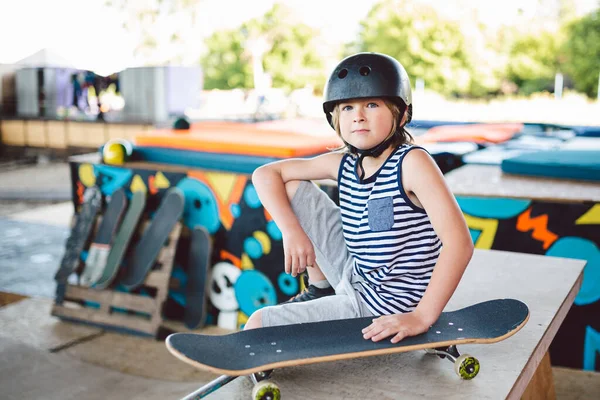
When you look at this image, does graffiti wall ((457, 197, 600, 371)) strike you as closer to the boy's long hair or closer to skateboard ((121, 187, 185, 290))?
the boy's long hair

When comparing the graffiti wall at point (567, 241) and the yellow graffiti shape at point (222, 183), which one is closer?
the graffiti wall at point (567, 241)

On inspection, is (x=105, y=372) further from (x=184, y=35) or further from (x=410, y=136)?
(x=184, y=35)

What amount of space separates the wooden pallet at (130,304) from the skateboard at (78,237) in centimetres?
6

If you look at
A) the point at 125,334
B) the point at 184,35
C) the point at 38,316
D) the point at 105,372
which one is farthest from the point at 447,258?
the point at 184,35

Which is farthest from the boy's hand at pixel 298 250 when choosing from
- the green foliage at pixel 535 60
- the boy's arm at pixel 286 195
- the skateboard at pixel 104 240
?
the green foliage at pixel 535 60

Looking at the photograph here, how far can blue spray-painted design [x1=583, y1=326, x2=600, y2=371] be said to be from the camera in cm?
275

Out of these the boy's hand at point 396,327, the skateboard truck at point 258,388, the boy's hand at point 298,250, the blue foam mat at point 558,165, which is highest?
the blue foam mat at point 558,165

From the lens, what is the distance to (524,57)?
96.5 feet

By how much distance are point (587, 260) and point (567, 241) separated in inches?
4.6

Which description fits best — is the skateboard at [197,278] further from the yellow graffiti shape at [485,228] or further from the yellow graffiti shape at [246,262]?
the yellow graffiti shape at [485,228]

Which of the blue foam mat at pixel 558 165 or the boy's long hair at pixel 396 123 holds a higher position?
the boy's long hair at pixel 396 123

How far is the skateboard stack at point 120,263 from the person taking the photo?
343 centimetres

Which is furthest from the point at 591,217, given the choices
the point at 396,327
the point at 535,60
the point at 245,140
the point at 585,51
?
the point at 535,60

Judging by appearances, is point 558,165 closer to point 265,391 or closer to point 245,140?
point 245,140
